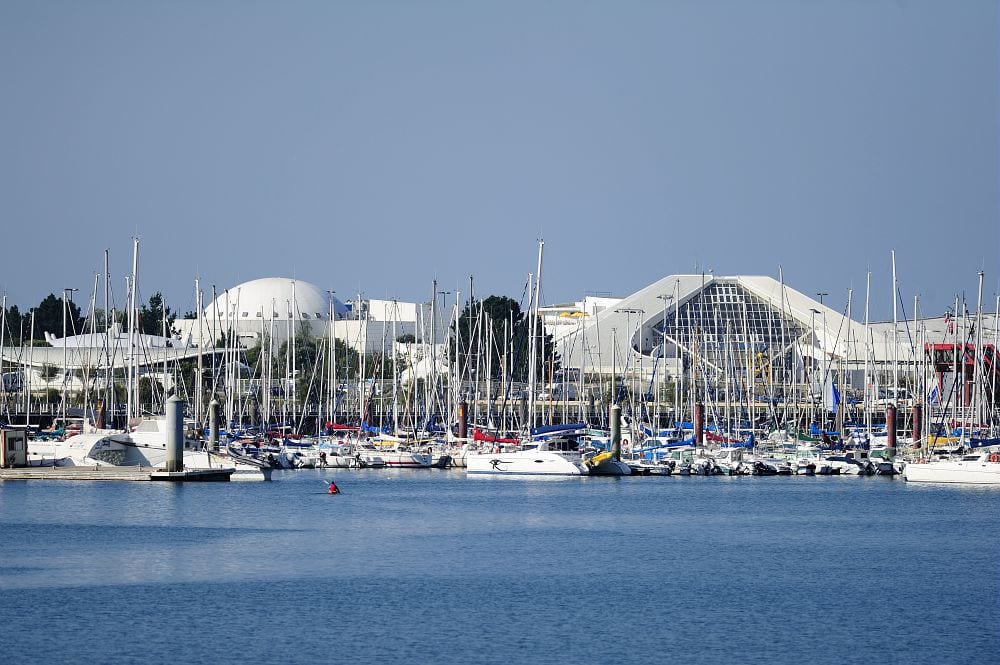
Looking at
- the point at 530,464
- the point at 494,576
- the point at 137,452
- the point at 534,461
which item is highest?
the point at 137,452

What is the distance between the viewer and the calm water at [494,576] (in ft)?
86.6

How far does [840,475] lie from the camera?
61.8 m

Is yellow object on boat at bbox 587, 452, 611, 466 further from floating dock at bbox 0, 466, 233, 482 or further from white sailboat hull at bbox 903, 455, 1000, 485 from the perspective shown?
floating dock at bbox 0, 466, 233, 482

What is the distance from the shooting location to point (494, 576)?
1325 inches

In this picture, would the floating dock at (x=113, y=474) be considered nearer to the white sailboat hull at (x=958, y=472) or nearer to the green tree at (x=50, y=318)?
the white sailboat hull at (x=958, y=472)

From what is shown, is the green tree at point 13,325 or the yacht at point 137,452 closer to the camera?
the yacht at point 137,452

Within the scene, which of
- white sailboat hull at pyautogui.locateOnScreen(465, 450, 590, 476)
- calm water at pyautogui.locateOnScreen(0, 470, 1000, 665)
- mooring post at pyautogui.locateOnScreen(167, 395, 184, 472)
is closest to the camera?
calm water at pyautogui.locateOnScreen(0, 470, 1000, 665)

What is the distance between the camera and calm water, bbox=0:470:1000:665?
86.6ft

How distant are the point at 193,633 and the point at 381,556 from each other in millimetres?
9926

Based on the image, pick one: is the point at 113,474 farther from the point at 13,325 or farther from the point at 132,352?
the point at 13,325

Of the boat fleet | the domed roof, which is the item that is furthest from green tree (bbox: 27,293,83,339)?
the boat fleet

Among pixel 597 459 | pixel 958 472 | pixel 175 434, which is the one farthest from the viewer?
pixel 597 459

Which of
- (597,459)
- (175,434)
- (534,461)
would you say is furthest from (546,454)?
(175,434)

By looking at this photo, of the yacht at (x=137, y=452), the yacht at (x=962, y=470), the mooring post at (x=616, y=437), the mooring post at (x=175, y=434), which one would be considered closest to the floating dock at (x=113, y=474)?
the mooring post at (x=175, y=434)
